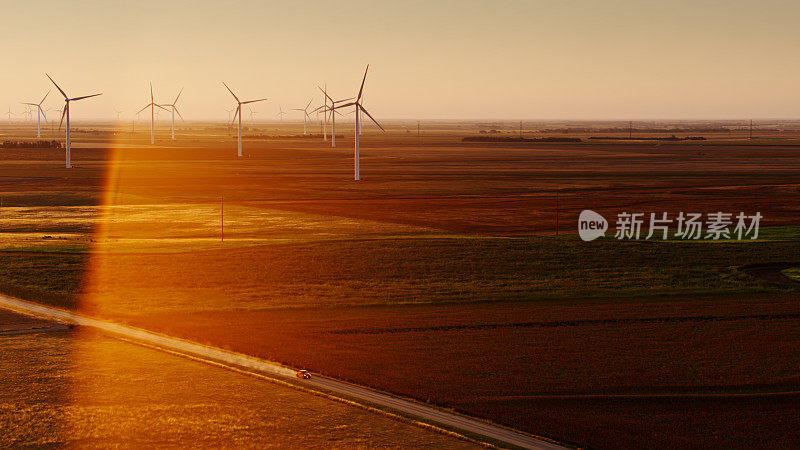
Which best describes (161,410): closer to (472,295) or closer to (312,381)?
(312,381)

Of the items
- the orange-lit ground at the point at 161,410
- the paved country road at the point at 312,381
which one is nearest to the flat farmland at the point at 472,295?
the paved country road at the point at 312,381

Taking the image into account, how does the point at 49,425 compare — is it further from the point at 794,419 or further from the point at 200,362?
the point at 794,419

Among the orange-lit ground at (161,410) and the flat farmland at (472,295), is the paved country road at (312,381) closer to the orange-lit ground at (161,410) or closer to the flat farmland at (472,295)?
the flat farmland at (472,295)

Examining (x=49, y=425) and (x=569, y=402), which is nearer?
(x=49, y=425)

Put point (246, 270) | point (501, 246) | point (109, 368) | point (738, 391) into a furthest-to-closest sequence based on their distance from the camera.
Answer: point (501, 246) < point (246, 270) < point (109, 368) < point (738, 391)

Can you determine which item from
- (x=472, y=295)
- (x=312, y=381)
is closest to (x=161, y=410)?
(x=312, y=381)

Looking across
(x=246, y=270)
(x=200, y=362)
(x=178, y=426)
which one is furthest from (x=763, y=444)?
(x=246, y=270)

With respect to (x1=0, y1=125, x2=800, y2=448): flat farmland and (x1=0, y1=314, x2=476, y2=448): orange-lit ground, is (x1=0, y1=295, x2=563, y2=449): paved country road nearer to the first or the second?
(x1=0, y1=125, x2=800, y2=448): flat farmland

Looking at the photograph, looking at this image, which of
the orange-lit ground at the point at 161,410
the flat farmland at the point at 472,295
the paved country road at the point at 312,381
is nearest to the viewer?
the orange-lit ground at the point at 161,410
